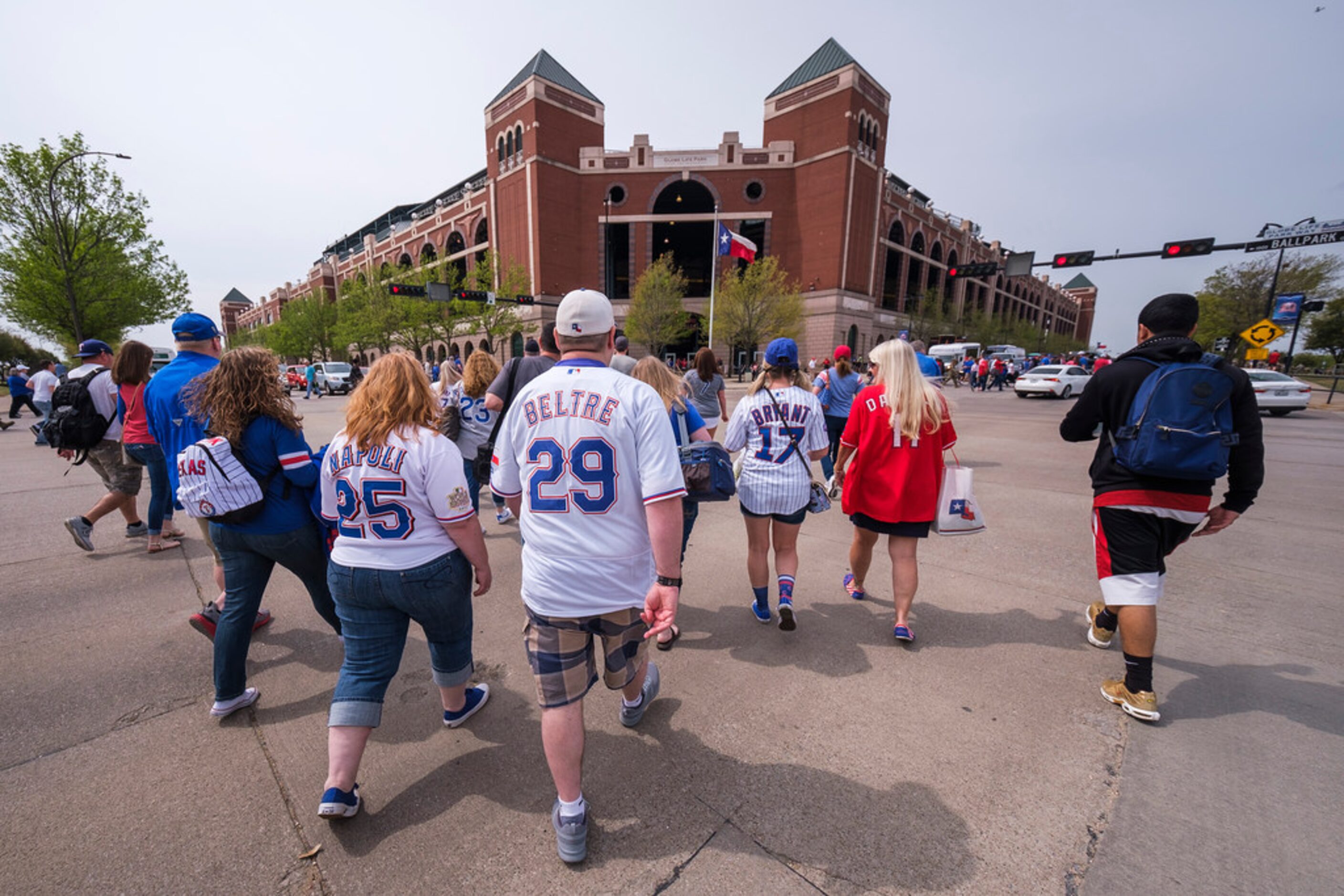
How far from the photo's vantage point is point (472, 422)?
485 centimetres

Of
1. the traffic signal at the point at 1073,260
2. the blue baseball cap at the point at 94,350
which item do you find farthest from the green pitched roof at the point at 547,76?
the blue baseball cap at the point at 94,350

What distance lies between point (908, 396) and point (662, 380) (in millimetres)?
1582

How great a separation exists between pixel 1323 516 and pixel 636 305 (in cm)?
3317

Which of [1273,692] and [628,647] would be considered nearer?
[628,647]

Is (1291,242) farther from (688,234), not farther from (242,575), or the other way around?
(688,234)

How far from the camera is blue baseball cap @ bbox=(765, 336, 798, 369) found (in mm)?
3596

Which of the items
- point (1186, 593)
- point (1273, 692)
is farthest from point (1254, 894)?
point (1186, 593)

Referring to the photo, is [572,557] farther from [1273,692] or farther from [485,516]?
[485,516]

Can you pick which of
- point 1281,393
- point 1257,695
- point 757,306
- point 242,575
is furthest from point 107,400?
point 757,306

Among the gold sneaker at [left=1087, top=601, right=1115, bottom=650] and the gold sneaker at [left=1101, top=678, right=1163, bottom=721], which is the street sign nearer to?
the gold sneaker at [left=1087, top=601, right=1115, bottom=650]

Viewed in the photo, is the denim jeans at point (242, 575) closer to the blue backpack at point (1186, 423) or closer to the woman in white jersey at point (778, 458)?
the woman in white jersey at point (778, 458)

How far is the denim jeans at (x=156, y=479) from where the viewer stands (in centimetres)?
454

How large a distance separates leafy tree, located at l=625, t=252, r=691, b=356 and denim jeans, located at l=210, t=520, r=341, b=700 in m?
32.9

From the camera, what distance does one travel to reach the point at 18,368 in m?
17.1
